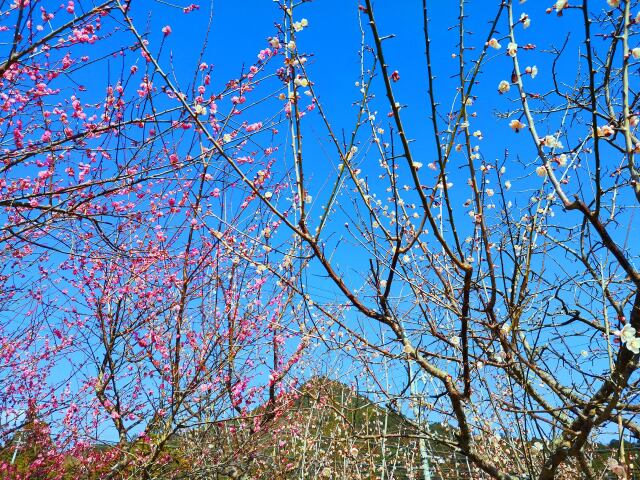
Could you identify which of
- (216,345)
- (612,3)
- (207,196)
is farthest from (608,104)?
(216,345)

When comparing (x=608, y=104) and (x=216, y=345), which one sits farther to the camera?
(x=216, y=345)

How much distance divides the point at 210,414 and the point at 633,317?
451cm

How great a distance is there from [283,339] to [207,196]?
2504mm

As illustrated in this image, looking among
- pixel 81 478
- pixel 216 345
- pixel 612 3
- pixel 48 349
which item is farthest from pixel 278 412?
pixel 612 3

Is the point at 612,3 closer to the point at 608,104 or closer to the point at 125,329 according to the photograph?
the point at 608,104

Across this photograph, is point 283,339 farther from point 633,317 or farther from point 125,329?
point 633,317

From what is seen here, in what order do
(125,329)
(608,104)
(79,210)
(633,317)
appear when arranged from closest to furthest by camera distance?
(633,317) → (608,104) → (79,210) → (125,329)

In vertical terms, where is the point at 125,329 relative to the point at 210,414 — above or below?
above

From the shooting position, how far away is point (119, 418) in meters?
5.61

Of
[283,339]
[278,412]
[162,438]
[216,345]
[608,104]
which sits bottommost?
[162,438]

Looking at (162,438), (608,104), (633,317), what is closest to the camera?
(633,317)

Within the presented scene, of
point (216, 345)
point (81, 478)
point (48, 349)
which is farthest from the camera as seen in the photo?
point (48, 349)

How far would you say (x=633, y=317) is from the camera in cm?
245

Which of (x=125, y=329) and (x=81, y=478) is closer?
(x=125, y=329)
